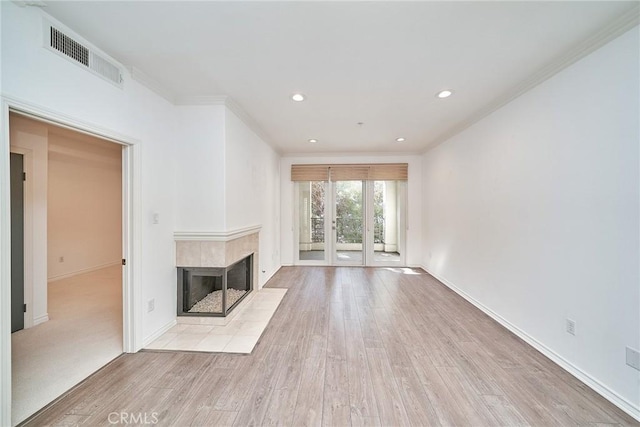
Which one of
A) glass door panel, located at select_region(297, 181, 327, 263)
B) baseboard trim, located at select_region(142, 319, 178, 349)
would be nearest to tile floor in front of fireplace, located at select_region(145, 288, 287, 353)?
baseboard trim, located at select_region(142, 319, 178, 349)

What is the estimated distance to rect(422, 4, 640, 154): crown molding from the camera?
1.74 meters

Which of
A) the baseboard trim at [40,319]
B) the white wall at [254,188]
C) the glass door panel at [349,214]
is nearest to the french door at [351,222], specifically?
the glass door panel at [349,214]

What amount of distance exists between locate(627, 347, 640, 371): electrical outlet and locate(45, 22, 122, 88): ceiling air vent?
14.6ft

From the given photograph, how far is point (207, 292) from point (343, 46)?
3.29 m

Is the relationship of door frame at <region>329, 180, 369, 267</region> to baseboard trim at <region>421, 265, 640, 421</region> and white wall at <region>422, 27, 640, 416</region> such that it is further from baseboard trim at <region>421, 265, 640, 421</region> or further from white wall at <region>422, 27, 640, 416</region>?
baseboard trim at <region>421, 265, 640, 421</region>

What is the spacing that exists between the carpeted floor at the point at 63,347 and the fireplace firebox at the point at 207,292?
2.34ft

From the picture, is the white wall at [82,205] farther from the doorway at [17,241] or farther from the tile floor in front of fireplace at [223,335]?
the tile floor in front of fireplace at [223,335]

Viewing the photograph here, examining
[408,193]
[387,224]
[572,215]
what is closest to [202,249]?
[572,215]

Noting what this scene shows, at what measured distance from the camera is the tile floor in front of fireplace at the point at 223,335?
2.54 m

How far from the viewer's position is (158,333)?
2729 millimetres

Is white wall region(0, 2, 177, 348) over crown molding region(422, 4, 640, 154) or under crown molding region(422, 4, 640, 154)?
under

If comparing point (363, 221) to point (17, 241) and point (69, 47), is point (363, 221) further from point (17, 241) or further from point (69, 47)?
point (17, 241)

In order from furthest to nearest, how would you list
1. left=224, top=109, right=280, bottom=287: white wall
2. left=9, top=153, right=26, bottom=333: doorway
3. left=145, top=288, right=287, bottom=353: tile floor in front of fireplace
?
left=224, top=109, right=280, bottom=287: white wall < left=9, top=153, right=26, bottom=333: doorway < left=145, top=288, right=287, bottom=353: tile floor in front of fireplace

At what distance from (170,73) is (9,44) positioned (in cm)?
107
